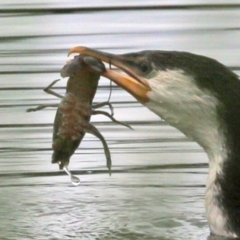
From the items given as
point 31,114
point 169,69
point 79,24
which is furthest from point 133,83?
point 79,24

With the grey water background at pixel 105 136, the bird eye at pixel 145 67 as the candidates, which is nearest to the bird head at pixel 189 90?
the bird eye at pixel 145 67

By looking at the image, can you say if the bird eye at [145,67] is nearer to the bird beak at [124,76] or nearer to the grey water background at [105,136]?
the bird beak at [124,76]

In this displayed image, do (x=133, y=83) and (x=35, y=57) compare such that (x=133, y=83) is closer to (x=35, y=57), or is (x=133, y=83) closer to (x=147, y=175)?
(x=147, y=175)

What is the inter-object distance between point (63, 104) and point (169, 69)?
80 centimetres

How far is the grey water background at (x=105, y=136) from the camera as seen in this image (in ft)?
30.0

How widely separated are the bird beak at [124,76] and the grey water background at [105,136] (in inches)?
35.1

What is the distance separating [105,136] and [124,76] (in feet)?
8.67

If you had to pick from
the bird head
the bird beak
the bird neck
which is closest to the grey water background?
the bird neck

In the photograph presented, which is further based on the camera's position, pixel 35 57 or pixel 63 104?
pixel 35 57

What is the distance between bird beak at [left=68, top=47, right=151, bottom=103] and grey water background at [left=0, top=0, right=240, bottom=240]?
891mm

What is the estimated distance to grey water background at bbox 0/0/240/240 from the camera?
360 inches

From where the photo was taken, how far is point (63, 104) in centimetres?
873

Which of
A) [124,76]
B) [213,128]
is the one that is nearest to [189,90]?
[213,128]

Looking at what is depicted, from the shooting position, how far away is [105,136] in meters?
11.0
